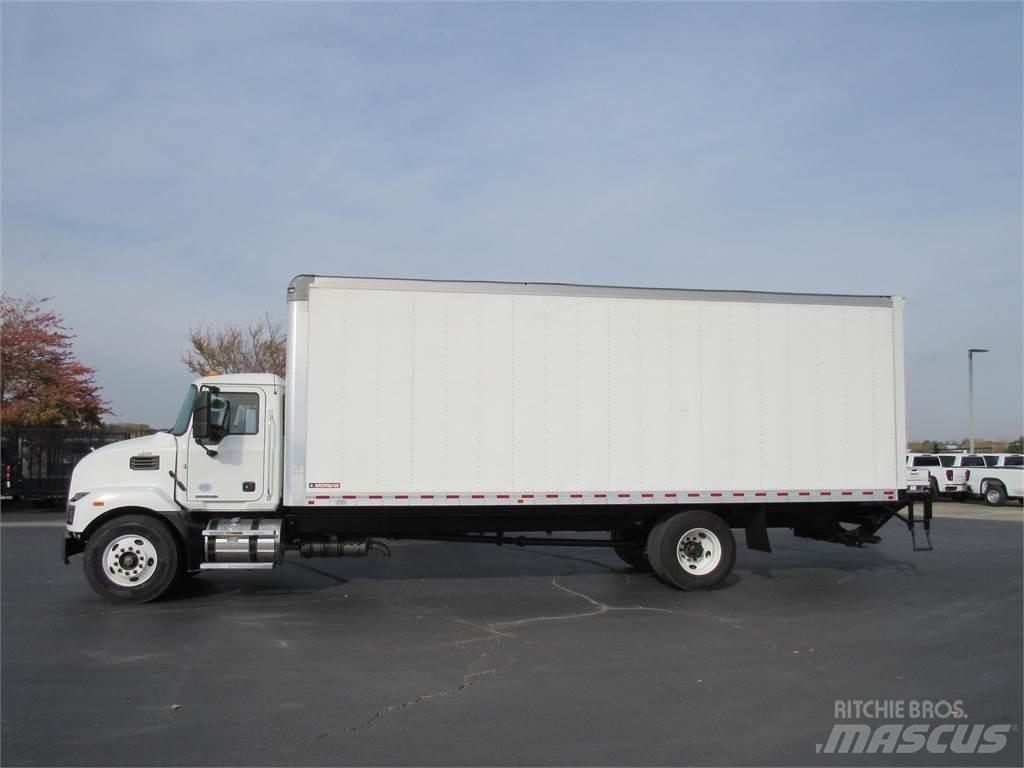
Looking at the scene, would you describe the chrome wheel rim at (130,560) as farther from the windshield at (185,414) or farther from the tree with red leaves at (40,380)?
the tree with red leaves at (40,380)

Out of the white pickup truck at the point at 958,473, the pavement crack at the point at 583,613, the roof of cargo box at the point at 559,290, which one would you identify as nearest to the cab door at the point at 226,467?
the roof of cargo box at the point at 559,290

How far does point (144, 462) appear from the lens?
9477 millimetres

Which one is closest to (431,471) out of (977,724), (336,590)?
(336,590)

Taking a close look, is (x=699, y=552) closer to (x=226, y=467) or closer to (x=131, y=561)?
(x=226, y=467)

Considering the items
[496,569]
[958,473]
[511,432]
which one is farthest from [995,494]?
[511,432]

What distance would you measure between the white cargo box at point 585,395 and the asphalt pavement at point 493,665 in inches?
54.2

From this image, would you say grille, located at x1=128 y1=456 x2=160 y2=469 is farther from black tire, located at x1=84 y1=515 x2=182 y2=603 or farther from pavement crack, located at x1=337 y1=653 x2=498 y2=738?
pavement crack, located at x1=337 y1=653 x2=498 y2=738

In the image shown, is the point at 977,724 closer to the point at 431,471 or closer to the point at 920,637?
the point at 920,637

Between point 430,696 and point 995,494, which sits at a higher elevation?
point 430,696

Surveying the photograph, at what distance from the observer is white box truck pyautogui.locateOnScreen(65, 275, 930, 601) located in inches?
364

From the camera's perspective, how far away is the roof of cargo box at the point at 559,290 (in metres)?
9.33

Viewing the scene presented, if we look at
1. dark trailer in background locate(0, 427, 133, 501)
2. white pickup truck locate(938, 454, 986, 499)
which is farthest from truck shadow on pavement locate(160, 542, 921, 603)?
white pickup truck locate(938, 454, 986, 499)

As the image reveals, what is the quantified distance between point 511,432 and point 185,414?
12.9 ft

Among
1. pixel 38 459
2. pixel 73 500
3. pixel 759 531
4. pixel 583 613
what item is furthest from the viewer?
pixel 38 459
